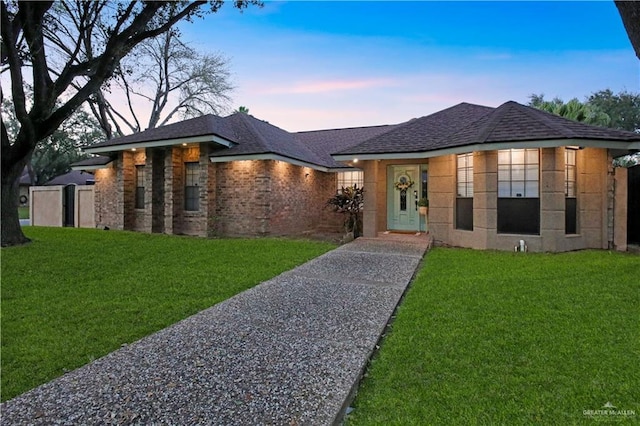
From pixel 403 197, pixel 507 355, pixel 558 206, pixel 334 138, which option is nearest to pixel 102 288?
pixel 507 355

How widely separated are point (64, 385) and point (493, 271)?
23.5 ft

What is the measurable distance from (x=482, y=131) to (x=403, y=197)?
3.78 m

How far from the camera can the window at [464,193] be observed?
10758 millimetres

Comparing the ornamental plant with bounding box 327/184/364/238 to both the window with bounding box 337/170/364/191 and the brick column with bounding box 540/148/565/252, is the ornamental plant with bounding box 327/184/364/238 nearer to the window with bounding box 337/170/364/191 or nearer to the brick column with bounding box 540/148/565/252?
the window with bounding box 337/170/364/191

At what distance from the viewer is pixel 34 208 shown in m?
18.4

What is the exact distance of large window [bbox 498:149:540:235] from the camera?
32.0ft

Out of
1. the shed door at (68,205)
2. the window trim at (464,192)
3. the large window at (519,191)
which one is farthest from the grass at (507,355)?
the shed door at (68,205)

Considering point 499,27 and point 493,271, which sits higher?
point 499,27

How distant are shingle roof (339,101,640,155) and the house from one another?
0.16 ft

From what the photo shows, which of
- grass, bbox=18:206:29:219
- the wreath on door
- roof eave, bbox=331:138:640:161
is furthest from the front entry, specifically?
grass, bbox=18:206:29:219

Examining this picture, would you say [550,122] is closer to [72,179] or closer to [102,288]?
[102,288]

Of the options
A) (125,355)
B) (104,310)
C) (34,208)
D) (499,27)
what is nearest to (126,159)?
(34,208)

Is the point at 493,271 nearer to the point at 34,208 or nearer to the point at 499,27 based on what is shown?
the point at 499,27

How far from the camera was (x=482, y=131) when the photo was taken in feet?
33.4
